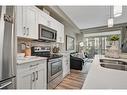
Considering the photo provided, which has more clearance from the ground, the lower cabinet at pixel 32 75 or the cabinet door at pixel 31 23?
the cabinet door at pixel 31 23

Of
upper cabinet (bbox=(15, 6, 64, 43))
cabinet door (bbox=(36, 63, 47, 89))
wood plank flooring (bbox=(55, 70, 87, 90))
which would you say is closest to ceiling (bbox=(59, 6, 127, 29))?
upper cabinet (bbox=(15, 6, 64, 43))

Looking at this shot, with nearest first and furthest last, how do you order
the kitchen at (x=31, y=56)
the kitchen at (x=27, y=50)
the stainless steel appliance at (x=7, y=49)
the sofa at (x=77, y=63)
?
the kitchen at (x=31, y=56)
the stainless steel appliance at (x=7, y=49)
the kitchen at (x=27, y=50)
the sofa at (x=77, y=63)

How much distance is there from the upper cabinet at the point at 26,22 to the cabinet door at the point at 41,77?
76 centimetres

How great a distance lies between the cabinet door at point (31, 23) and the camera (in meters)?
2.40

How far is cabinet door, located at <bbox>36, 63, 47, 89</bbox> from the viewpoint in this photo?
226cm

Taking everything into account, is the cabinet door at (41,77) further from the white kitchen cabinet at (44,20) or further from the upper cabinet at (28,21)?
the white kitchen cabinet at (44,20)

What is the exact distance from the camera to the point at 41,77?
2.39 metres

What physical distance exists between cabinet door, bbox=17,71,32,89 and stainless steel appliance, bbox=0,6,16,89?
12cm

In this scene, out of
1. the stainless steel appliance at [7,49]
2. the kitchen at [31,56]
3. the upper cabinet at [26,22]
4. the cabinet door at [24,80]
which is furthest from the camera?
the upper cabinet at [26,22]

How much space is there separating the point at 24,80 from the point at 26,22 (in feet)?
3.96

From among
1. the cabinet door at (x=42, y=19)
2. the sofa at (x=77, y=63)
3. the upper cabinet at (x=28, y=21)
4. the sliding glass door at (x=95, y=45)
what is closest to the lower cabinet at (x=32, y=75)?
the upper cabinet at (x=28, y=21)

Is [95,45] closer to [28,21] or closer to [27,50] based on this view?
[27,50]

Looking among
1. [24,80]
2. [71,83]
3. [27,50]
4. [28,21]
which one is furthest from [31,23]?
[71,83]

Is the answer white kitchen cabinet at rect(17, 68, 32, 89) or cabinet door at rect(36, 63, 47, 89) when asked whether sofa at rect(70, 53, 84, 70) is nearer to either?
cabinet door at rect(36, 63, 47, 89)
